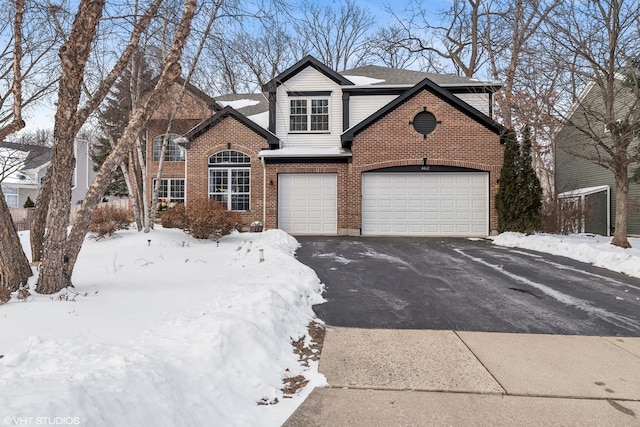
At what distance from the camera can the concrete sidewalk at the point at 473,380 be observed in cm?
306

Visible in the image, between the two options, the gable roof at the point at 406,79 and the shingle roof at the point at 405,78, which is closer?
the gable roof at the point at 406,79

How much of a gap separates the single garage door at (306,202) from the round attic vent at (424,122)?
12.4 ft

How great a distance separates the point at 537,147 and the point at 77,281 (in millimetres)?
14117

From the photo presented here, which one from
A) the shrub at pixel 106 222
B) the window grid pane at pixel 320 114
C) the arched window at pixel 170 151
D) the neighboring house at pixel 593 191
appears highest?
the window grid pane at pixel 320 114

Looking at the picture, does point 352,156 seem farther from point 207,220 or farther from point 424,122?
point 207,220

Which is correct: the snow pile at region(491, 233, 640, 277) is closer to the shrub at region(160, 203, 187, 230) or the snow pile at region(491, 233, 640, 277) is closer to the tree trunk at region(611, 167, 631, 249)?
the tree trunk at region(611, 167, 631, 249)

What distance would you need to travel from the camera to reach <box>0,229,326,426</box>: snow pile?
2494 millimetres

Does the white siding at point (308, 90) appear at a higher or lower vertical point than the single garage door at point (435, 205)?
higher

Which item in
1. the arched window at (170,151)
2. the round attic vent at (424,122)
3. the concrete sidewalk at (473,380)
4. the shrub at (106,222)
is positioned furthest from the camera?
the arched window at (170,151)

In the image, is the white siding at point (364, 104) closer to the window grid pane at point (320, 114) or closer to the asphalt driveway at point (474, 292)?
the window grid pane at point (320, 114)

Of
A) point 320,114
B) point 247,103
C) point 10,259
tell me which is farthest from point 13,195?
point 10,259

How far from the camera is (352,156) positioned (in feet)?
49.4

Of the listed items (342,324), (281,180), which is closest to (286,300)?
(342,324)

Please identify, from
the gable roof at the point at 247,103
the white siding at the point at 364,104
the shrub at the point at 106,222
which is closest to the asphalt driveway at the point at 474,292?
the shrub at the point at 106,222
